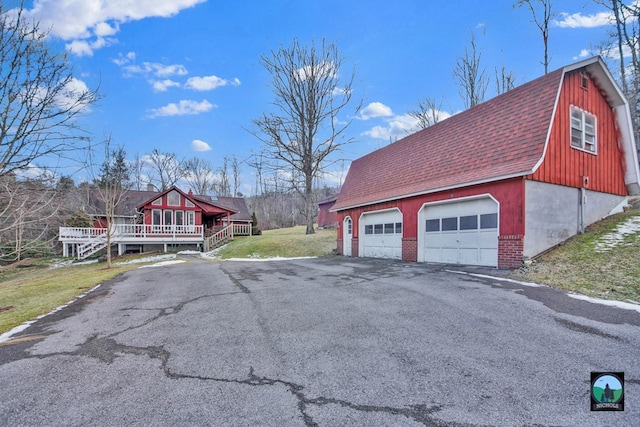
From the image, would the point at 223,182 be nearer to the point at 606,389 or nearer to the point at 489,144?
the point at 489,144

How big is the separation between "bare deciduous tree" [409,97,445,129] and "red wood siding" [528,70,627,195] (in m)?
17.6

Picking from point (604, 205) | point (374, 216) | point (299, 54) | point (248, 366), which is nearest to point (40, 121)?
point (248, 366)

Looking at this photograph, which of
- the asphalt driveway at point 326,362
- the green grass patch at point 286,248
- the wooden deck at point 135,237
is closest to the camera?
the asphalt driveway at point 326,362

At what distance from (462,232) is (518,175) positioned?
2802mm

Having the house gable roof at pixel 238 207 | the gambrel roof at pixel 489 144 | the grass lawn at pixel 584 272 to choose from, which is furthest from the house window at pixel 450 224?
the house gable roof at pixel 238 207

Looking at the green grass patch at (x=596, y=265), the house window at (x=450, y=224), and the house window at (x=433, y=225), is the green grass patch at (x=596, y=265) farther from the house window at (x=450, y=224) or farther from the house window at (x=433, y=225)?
the house window at (x=433, y=225)

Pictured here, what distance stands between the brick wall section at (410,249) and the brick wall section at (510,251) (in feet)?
12.0

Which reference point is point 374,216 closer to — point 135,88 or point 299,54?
point 135,88

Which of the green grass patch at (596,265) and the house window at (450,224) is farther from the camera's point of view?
the house window at (450,224)

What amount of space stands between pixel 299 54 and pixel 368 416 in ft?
90.1

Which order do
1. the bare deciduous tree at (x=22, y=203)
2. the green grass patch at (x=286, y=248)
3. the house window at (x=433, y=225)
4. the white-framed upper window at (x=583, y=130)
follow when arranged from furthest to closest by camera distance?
the green grass patch at (x=286, y=248) → the house window at (x=433, y=225) → the white-framed upper window at (x=583, y=130) → the bare deciduous tree at (x=22, y=203)

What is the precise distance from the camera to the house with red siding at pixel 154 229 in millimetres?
23016

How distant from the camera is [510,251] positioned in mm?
9336

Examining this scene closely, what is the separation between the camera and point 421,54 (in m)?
19.1
